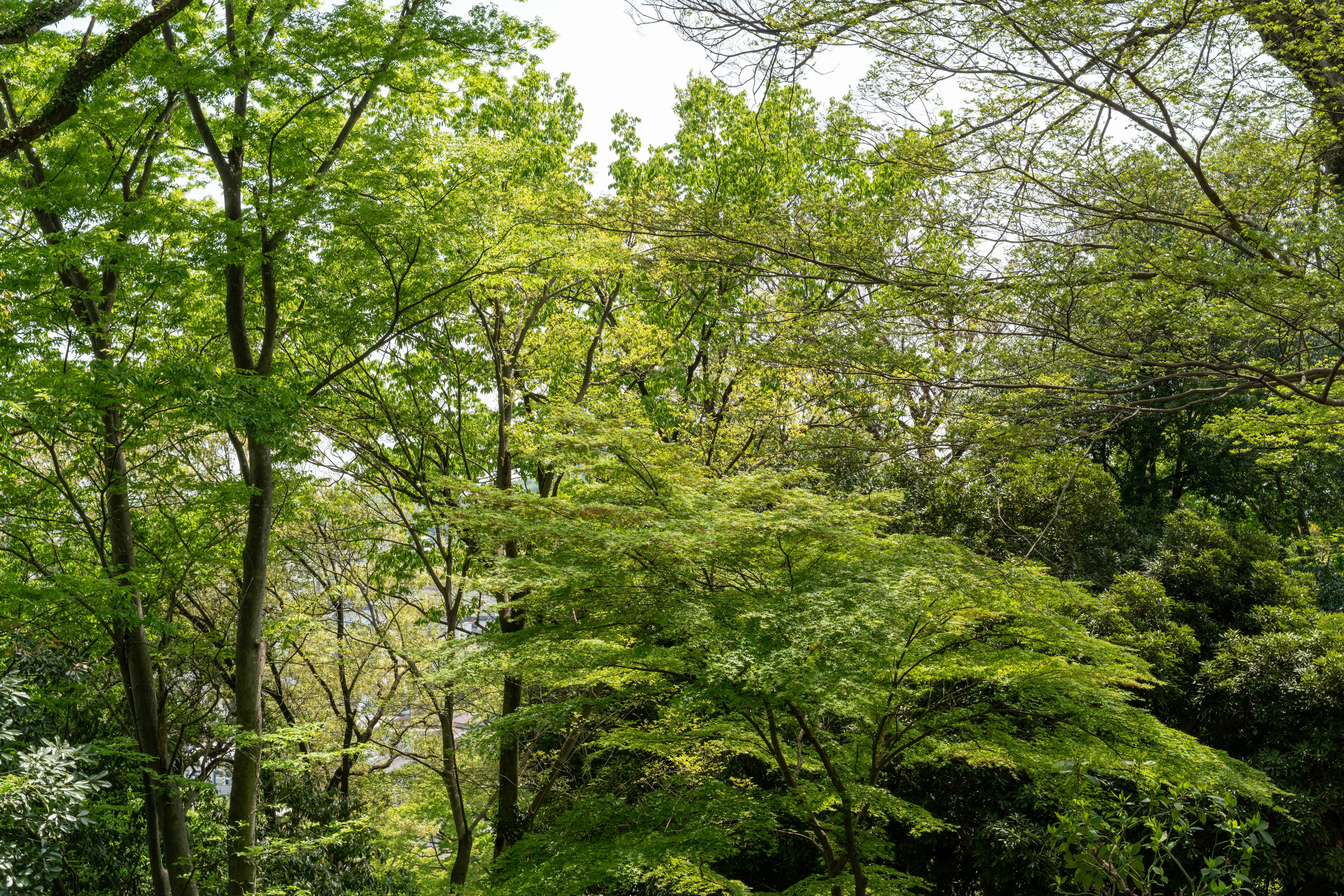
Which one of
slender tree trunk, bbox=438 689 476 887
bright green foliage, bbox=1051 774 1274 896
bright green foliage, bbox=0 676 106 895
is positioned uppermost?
bright green foliage, bbox=1051 774 1274 896

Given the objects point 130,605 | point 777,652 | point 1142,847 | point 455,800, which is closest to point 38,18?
point 130,605

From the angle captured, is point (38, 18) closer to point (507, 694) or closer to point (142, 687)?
point (142, 687)

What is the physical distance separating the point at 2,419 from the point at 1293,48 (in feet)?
26.6

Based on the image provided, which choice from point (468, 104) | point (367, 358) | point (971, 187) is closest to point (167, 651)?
point (367, 358)

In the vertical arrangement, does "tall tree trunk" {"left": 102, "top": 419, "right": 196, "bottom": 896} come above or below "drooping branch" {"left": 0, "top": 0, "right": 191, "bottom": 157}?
below

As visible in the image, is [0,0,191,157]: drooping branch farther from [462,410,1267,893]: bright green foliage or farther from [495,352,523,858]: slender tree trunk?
[495,352,523,858]: slender tree trunk

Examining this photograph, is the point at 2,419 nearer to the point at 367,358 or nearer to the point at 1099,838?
the point at 367,358

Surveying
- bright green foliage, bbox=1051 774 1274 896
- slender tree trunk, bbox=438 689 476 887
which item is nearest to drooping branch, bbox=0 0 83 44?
bright green foliage, bbox=1051 774 1274 896

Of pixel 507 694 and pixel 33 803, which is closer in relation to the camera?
pixel 33 803

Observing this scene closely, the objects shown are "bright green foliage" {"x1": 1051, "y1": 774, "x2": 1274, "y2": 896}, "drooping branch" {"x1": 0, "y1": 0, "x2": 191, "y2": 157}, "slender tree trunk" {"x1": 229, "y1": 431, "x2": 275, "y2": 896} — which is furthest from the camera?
"slender tree trunk" {"x1": 229, "y1": 431, "x2": 275, "y2": 896}

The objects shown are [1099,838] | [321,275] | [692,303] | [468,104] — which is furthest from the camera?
[692,303]

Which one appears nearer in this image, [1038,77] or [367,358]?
[1038,77]

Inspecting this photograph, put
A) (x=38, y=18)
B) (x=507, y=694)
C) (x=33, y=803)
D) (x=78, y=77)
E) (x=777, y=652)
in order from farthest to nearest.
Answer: (x=507, y=694) < (x=33, y=803) < (x=78, y=77) < (x=777, y=652) < (x=38, y=18)

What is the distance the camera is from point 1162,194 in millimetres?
6027
